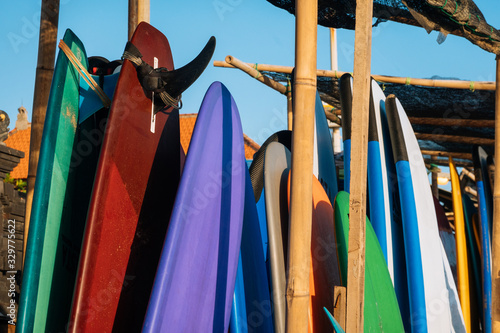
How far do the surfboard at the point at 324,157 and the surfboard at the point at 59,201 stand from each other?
1.43 m

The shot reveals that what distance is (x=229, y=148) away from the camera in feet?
9.36

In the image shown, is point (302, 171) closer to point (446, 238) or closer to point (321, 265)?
point (321, 265)

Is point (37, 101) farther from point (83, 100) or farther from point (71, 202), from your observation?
point (71, 202)

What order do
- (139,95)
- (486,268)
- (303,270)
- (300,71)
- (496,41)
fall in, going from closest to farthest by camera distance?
1. (303,270)
2. (300,71)
3. (139,95)
4. (496,41)
5. (486,268)

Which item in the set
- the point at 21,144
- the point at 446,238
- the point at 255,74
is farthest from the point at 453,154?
the point at 21,144

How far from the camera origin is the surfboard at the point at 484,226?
4.81 m

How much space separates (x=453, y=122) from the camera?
557 centimetres

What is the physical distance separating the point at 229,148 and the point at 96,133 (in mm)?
682

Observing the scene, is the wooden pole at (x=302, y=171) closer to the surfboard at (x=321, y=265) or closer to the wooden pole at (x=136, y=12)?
the surfboard at (x=321, y=265)

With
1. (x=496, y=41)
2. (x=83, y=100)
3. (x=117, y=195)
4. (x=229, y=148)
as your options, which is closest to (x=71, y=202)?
(x=117, y=195)

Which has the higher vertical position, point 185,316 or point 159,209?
point 159,209

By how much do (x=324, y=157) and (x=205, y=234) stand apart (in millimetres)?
1519

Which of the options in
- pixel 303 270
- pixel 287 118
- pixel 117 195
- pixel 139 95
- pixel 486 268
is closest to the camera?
pixel 303 270

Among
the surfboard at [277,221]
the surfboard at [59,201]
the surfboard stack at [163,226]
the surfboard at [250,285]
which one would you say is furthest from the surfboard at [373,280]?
the surfboard at [59,201]
